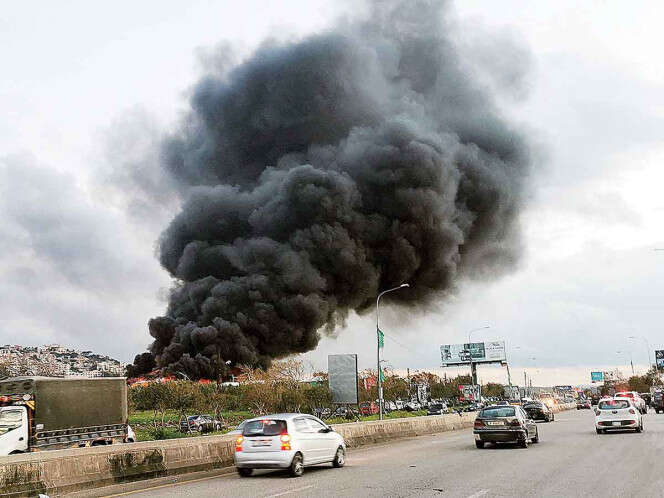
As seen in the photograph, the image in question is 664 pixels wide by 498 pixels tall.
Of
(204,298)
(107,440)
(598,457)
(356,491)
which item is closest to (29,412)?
(107,440)

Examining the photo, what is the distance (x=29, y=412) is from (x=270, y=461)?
10287mm

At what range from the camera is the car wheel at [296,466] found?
13.5 meters

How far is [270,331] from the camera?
159ft

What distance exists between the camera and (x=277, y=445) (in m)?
13.5

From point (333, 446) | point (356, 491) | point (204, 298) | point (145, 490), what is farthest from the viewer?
point (204, 298)

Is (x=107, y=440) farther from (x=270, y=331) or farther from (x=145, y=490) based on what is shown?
(x=270, y=331)

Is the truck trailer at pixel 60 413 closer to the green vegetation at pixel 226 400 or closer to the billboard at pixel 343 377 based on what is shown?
the green vegetation at pixel 226 400

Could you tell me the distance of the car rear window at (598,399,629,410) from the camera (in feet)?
81.9

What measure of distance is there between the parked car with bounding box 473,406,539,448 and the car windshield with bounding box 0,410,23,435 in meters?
13.2

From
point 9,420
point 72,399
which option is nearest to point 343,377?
point 72,399

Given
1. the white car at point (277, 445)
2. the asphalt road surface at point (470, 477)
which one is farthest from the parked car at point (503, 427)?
the white car at point (277, 445)

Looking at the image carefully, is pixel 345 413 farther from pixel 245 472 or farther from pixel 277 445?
pixel 277 445

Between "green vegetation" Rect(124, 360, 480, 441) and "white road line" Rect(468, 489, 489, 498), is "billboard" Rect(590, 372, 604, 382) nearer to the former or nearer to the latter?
"green vegetation" Rect(124, 360, 480, 441)

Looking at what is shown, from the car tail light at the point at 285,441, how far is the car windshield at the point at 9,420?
28.8ft
